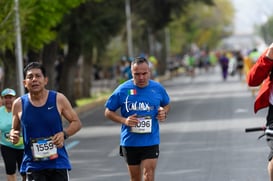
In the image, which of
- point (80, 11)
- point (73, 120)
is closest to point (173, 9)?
point (80, 11)

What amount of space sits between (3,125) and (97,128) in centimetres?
1279

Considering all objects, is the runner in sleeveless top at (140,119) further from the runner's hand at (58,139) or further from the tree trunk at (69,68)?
the tree trunk at (69,68)

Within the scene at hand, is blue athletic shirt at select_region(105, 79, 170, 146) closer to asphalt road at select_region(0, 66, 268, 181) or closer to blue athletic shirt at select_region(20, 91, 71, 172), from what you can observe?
blue athletic shirt at select_region(20, 91, 71, 172)

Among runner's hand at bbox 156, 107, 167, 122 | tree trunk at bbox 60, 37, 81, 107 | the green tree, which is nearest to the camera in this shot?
runner's hand at bbox 156, 107, 167, 122

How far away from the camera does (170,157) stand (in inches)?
653

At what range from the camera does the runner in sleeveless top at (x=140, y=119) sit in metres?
9.81

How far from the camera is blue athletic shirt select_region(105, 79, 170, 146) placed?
988 cm

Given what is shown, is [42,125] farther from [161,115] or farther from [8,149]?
[8,149]

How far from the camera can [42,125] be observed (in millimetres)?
8367

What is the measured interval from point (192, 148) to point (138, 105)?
8025mm

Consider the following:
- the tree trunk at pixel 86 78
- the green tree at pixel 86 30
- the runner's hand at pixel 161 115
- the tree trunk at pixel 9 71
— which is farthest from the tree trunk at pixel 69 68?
the runner's hand at pixel 161 115

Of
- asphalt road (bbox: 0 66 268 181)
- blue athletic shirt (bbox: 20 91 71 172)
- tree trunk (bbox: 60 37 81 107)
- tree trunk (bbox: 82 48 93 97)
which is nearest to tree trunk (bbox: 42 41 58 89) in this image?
tree trunk (bbox: 60 37 81 107)

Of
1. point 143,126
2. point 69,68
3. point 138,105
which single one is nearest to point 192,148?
point 138,105

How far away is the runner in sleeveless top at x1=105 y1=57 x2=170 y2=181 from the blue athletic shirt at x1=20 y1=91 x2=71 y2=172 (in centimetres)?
152
